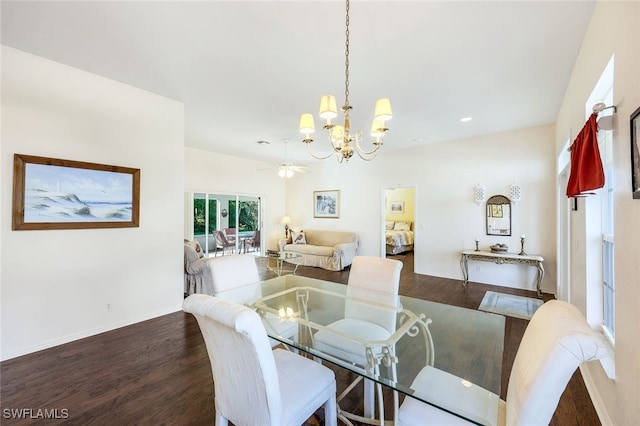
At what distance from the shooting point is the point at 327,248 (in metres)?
6.58

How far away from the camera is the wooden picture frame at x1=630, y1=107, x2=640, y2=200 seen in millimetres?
1200

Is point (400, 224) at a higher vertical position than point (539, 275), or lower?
higher

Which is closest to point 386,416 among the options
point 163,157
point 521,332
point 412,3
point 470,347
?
point 470,347

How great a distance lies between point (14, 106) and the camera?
2.44m

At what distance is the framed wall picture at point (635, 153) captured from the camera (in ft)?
3.94

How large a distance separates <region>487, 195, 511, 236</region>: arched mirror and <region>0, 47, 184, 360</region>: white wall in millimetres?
5176

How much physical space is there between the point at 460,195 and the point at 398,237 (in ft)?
9.70

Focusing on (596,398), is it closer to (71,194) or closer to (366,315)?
(366,315)

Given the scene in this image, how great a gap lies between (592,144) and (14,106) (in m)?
4.60

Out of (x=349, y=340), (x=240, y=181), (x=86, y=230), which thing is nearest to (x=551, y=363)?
(x=349, y=340)

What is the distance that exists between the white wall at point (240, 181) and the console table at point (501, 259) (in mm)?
4517

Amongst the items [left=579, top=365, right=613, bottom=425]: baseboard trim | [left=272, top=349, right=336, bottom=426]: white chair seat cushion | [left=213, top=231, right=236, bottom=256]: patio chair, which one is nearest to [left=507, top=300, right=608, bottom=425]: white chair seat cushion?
[left=272, top=349, right=336, bottom=426]: white chair seat cushion

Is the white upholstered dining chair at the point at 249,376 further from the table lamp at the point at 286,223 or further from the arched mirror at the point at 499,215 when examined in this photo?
the table lamp at the point at 286,223

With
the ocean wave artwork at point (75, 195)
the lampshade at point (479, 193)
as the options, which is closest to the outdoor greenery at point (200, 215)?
the ocean wave artwork at point (75, 195)
